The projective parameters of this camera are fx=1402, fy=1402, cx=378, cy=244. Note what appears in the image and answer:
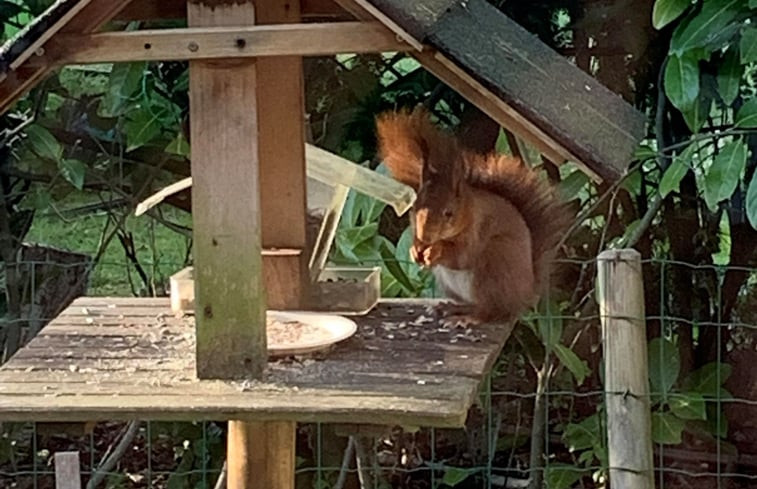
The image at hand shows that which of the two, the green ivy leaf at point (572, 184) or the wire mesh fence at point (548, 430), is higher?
the green ivy leaf at point (572, 184)

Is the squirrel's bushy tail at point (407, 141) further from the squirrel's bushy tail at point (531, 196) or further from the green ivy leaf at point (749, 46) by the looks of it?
the green ivy leaf at point (749, 46)

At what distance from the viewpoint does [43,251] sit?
3.41 meters

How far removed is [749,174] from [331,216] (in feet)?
4.06

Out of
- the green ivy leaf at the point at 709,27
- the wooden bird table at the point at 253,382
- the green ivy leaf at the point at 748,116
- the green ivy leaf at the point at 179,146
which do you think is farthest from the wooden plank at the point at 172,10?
the green ivy leaf at the point at 179,146

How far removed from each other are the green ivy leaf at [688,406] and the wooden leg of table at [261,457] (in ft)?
3.70

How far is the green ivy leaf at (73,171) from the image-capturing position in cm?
296

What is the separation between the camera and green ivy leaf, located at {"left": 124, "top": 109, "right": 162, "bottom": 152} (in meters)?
2.92

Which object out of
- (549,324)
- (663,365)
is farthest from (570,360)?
(663,365)

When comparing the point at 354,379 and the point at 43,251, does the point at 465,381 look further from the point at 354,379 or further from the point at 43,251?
the point at 43,251

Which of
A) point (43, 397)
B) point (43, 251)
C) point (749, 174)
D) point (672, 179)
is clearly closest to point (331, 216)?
point (43, 397)

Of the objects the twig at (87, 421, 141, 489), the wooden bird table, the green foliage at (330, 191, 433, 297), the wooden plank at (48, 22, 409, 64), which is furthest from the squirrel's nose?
the twig at (87, 421, 141, 489)

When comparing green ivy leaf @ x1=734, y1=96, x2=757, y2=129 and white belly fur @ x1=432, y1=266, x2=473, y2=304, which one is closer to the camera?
white belly fur @ x1=432, y1=266, x2=473, y2=304

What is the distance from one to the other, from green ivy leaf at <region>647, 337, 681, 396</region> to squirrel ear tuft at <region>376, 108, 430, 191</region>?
1.05 m

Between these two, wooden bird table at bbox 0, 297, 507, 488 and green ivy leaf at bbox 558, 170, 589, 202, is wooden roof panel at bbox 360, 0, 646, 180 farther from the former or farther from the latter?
green ivy leaf at bbox 558, 170, 589, 202
